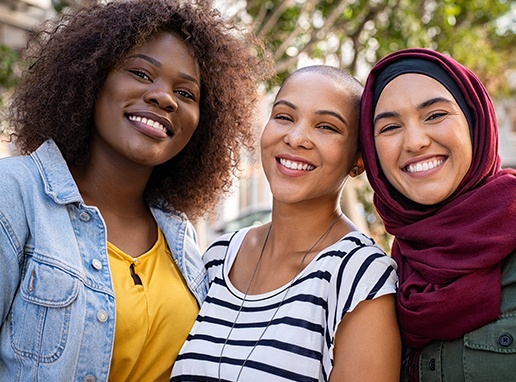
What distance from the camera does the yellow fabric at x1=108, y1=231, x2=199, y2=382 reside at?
102 inches

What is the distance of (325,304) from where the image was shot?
8.29ft

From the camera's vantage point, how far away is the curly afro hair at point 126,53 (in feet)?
9.34

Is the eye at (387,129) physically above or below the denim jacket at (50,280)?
above

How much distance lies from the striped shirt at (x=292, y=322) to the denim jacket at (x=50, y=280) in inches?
16.5

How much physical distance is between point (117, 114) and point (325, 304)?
1.16 metres

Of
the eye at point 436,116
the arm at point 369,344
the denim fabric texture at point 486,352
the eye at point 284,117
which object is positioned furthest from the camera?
the eye at point 284,117

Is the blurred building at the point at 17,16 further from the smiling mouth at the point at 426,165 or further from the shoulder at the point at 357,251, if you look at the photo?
the smiling mouth at the point at 426,165

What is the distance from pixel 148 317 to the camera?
8.73 feet

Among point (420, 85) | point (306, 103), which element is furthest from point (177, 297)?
point (420, 85)

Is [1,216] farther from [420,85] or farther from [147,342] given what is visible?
[420,85]

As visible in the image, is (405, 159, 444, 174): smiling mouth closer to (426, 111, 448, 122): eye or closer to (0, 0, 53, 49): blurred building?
(426, 111, 448, 122): eye

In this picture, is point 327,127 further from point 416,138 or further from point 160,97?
point 160,97

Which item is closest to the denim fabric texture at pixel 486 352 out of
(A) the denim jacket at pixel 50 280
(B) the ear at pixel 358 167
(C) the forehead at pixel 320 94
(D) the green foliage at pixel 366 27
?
(B) the ear at pixel 358 167

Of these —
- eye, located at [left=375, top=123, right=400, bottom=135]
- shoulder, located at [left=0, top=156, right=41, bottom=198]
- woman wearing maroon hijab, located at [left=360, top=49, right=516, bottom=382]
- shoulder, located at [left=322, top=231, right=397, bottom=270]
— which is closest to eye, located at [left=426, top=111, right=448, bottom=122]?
woman wearing maroon hijab, located at [left=360, top=49, right=516, bottom=382]
